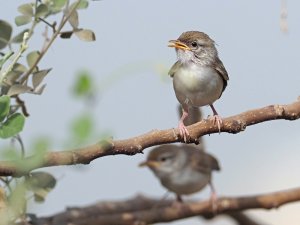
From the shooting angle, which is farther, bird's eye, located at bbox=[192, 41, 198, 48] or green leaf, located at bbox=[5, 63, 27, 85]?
bird's eye, located at bbox=[192, 41, 198, 48]

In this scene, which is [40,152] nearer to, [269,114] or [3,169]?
[3,169]

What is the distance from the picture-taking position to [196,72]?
226 centimetres

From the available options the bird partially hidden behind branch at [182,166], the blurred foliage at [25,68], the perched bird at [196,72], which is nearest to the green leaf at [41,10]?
the blurred foliage at [25,68]

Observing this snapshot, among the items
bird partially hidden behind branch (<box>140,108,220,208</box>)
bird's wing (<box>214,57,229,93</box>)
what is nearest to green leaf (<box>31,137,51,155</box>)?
bird's wing (<box>214,57,229,93</box>)

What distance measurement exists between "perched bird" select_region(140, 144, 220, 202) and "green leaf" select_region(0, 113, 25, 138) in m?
2.59

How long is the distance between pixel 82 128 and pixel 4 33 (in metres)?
1.01

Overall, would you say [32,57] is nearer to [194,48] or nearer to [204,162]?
[194,48]

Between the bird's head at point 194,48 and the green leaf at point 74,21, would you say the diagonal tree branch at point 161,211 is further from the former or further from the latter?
the green leaf at point 74,21

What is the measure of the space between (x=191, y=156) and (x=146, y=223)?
178 centimetres

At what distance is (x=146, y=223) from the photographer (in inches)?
79.5

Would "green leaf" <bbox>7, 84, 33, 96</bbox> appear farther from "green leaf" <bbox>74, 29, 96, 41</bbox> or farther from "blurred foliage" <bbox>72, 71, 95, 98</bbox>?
"blurred foliage" <bbox>72, 71, 95, 98</bbox>

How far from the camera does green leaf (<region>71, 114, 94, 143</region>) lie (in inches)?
19.4

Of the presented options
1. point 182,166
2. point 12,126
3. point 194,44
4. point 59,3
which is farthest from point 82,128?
point 182,166

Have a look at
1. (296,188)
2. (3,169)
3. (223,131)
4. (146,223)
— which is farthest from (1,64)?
(296,188)
